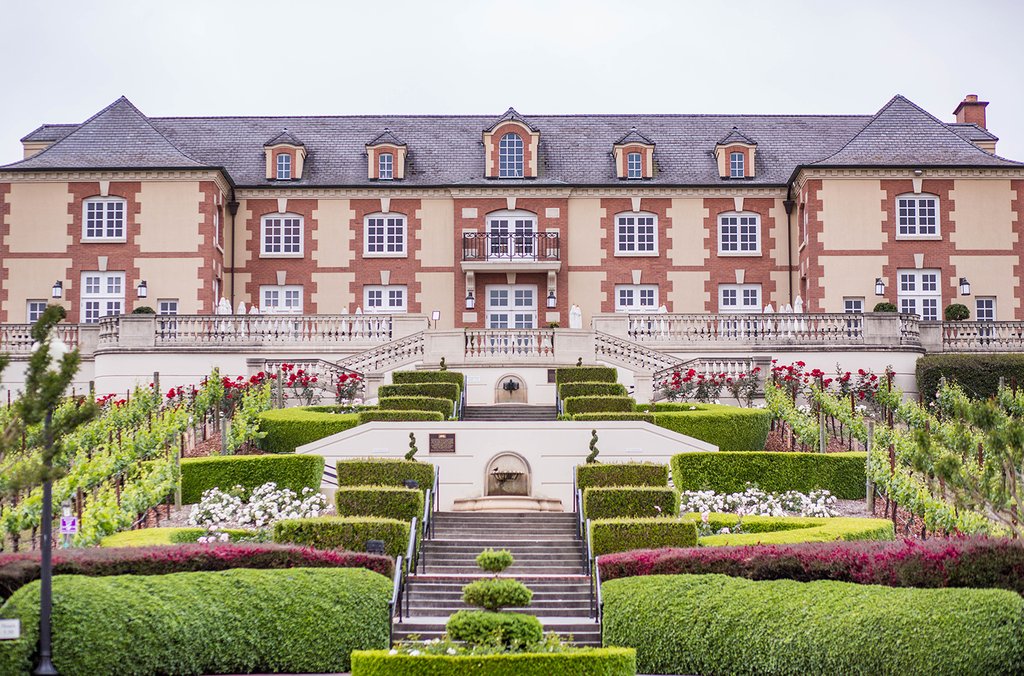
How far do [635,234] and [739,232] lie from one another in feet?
11.7

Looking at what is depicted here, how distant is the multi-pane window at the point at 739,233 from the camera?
41.3 m

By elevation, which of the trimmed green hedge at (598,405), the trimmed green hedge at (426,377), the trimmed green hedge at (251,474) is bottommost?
the trimmed green hedge at (251,474)

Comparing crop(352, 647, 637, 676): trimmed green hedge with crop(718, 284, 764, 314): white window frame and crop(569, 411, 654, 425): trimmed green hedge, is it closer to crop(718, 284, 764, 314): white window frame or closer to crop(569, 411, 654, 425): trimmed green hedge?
crop(569, 411, 654, 425): trimmed green hedge

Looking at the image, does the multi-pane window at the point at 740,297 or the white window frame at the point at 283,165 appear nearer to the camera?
the multi-pane window at the point at 740,297

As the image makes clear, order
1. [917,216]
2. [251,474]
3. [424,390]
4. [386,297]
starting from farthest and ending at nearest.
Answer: [386,297]
[917,216]
[424,390]
[251,474]

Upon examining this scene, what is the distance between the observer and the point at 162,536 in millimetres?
18688

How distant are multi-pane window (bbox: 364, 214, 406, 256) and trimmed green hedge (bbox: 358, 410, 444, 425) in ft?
53.7

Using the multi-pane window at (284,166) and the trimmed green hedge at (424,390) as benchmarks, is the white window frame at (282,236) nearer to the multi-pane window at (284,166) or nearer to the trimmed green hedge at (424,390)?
the multi-pane window at (284,166)

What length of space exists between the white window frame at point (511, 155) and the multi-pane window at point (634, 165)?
11.7 feet

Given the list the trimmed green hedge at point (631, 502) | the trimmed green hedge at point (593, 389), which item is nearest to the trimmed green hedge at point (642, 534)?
the trimmed green hedge at point (631, 502)

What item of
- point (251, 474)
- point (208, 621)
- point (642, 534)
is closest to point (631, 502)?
point (642, 534)

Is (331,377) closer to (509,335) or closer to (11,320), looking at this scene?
(509,335)

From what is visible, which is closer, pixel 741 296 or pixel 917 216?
pixel 917 216

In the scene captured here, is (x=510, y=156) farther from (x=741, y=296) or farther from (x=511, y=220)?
(x=741, y=296)
